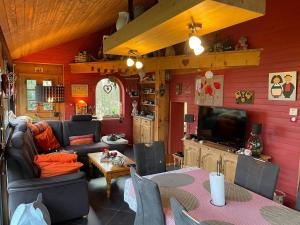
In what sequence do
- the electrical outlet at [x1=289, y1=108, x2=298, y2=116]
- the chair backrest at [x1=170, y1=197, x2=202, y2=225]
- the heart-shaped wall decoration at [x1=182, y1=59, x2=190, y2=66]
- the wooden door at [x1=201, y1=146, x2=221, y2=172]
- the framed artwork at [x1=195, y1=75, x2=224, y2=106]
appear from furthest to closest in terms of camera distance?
1. the heart-shaped wall decoration at [x1=182, y1=59, x2=190, y2=66]
2. the framed artwork at [x1=195, y1=75, x2=224, y2=106]
3. the wooden door at [x1=201, y1=146, x2=221, y2=172]
4. the electrical outlet at [x1=289, y1=108, x2=298, y2=116]
5. the chair backrest at [x1=170, y1=197, x2=202, y2=225]

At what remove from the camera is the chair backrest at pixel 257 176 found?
92.3 inches

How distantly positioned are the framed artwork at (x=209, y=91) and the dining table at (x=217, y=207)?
2.34m

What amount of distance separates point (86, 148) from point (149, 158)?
2544mm

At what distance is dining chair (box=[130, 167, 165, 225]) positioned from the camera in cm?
188

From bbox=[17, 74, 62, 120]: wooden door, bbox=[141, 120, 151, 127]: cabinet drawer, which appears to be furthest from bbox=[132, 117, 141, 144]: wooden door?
bbox=[17, 74, 62, 120]: wooden door

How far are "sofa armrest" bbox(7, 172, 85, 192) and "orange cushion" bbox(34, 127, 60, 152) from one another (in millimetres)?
2128

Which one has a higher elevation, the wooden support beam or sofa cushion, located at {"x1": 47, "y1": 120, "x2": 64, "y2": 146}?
the wooden support beam

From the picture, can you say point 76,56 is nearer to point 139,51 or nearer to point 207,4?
point 139,51

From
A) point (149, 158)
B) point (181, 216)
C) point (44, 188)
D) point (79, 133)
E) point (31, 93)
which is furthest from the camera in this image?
point (31, 93)

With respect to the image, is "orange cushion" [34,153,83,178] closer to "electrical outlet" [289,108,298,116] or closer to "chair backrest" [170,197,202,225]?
"chair backrest" [170,197,202,225]

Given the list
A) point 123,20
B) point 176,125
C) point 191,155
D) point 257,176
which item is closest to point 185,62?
point 176,125

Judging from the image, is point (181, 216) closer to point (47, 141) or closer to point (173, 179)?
point (173, 179)

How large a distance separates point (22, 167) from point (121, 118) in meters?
4.69

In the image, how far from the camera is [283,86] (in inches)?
139
